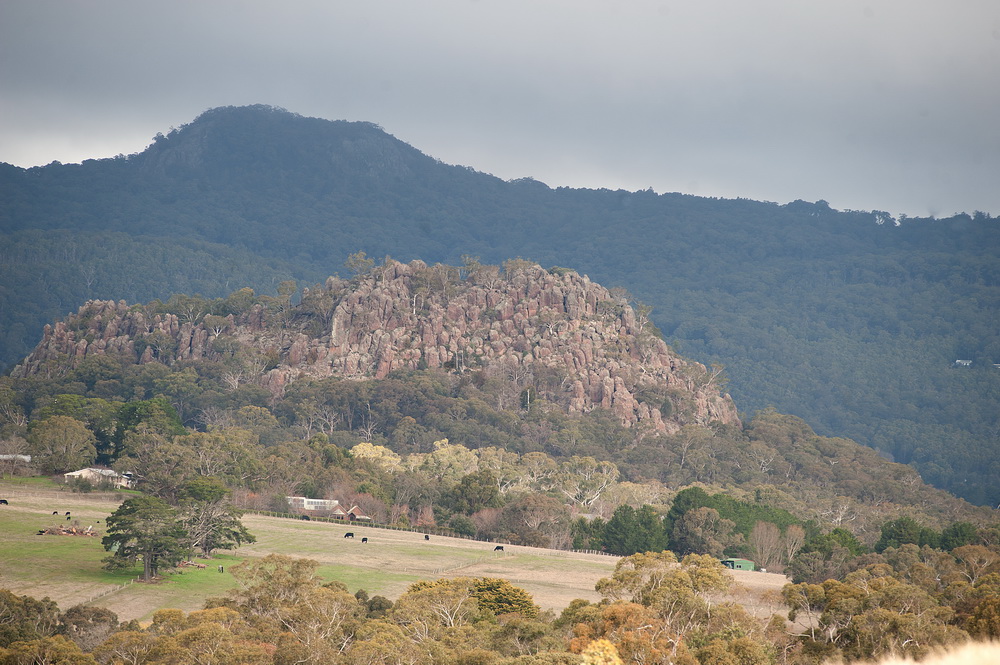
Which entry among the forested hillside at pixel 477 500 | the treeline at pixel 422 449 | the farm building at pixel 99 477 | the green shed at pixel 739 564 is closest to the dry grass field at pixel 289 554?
the forested hillside at pixel 477 500

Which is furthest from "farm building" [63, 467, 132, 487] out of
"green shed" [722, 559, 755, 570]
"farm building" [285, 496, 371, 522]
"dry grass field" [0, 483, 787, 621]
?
"green shed" [722, 559, 755, 570]

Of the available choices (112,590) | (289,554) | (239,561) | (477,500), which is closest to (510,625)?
(112,590)

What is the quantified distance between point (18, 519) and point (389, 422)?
3458 inches

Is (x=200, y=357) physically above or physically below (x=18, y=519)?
above

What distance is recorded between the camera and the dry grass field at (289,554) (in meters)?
75.9

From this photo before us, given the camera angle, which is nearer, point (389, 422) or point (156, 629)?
point (156, 629)

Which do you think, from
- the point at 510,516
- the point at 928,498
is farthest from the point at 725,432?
the point at 510,516

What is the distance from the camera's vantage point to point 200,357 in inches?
7864

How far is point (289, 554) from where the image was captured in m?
95.9

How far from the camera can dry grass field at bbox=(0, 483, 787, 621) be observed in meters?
75.9

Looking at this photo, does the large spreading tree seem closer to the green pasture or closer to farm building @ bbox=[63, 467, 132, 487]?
the green pasture

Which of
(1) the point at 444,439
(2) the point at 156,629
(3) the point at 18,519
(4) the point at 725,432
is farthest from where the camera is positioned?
(4) the point at 725,432

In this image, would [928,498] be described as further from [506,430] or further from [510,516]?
[510,516]

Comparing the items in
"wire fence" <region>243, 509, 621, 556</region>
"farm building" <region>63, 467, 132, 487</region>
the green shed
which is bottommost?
the green shed
